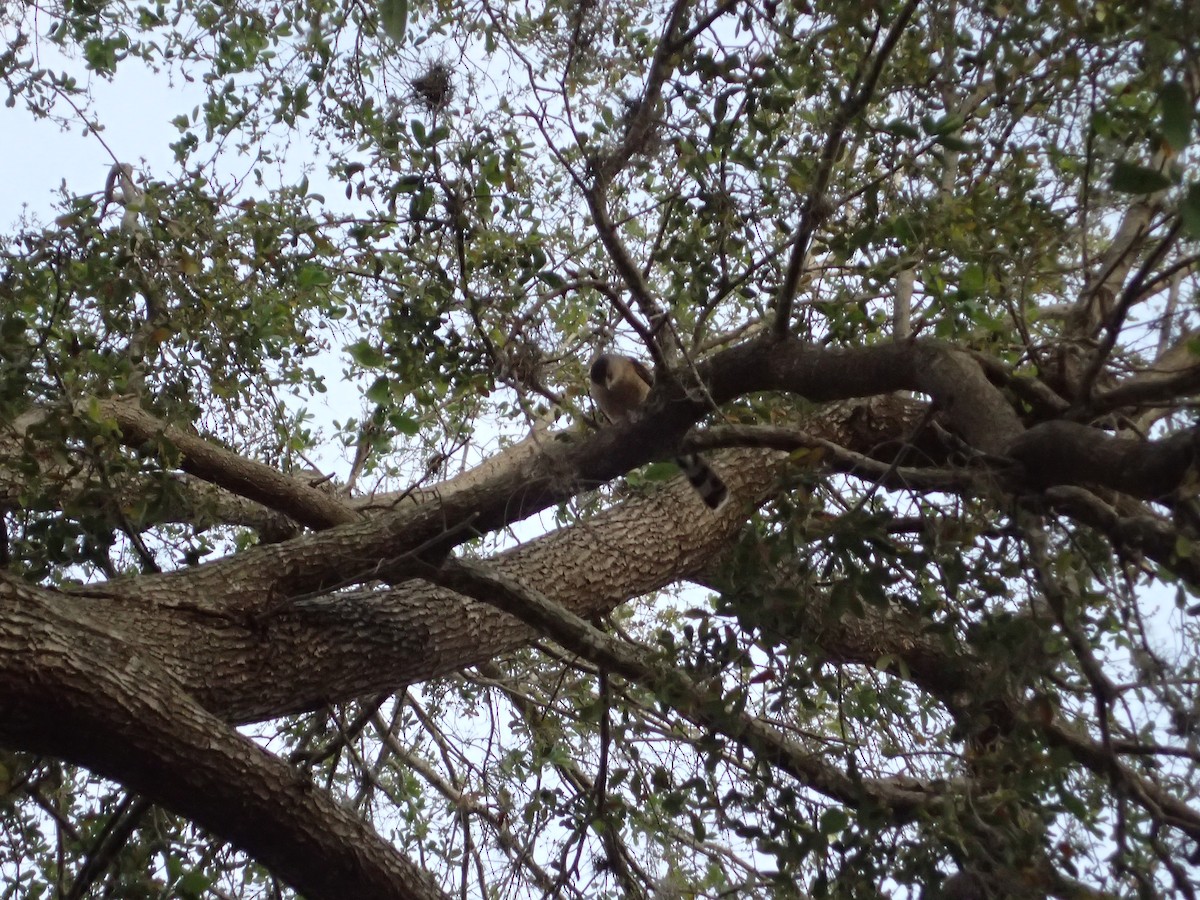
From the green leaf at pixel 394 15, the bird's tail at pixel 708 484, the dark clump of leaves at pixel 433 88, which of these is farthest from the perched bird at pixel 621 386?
the green leaf at pixel 394 15

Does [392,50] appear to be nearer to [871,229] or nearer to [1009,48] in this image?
[871,229]

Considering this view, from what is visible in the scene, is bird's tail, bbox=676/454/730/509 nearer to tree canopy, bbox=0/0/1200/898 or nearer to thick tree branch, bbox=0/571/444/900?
tree canopy, bbox=0/0/1200/898

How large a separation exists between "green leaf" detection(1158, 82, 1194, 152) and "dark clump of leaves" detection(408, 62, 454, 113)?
2638mm

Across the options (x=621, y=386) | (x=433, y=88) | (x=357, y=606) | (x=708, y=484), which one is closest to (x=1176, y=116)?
(x=433, y=88)

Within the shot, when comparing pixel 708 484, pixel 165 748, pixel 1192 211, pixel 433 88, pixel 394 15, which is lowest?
pixel 1192 211

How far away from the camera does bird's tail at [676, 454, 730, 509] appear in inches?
192

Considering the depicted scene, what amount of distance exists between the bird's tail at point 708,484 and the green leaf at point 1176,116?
3.24 meters

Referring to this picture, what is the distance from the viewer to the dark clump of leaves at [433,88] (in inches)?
148

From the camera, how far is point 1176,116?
5.43 ft

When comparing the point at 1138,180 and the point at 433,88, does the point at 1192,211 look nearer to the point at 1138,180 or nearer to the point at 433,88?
the point at 1138,180

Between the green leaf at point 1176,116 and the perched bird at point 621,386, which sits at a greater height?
the perched bird at point 621,386

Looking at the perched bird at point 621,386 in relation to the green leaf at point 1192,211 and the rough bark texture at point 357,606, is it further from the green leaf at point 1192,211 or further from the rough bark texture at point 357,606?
the green leaf at point 1192,211

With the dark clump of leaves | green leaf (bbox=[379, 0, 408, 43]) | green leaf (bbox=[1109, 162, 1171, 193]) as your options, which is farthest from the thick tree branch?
green leaf (bbox=[1109, 162, 1171, 193])

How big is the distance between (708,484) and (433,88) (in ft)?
7.14
